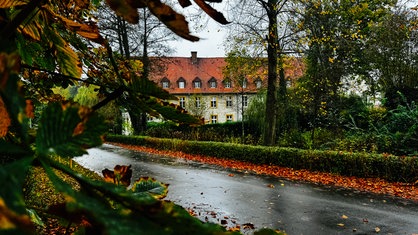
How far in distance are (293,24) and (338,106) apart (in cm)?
428

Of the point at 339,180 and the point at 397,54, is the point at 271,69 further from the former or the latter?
the point at 339,180

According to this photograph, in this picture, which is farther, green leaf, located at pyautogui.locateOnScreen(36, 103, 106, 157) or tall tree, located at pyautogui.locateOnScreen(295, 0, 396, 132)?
tall tree, located at pyautogui.locateOnScreen(295, 0, 396, 132)

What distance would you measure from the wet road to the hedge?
6.33 feet

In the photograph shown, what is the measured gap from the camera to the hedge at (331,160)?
8.87m

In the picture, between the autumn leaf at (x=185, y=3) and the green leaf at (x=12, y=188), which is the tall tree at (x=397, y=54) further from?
the green leaf at (x=12, y=188)

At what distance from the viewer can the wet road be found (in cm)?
534

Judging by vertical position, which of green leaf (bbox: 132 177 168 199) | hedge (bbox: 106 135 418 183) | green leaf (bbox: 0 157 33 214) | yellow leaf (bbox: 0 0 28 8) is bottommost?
hedge (bbox: 106 135 418 183)

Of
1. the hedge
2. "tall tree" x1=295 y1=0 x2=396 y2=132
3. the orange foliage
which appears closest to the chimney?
"tall tree" x1=295 y1=0 x2=396 y2=132

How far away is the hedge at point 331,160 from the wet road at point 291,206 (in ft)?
6.33

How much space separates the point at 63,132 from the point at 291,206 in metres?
6.73

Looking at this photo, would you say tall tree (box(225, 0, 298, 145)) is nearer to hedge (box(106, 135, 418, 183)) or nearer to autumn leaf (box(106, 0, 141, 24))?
hedge (box(106, 135, 418, 183))

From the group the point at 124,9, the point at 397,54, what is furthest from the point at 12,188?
the point at 397,54

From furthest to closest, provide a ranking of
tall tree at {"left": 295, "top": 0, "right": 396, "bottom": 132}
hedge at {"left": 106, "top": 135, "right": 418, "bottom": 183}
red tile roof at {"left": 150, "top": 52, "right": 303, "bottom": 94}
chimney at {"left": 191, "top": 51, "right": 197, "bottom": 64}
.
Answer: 1. chimney at {"left": 191, "top": 51, "right": 197, "bottom": 64}
2. red tile roof at {"left": 150, "top": 52, "right": 303, "bottom": 94}
3. tall tree at {"left": 295, "top": 0, "right": 396, "bottom": 132}
4. hedge at {"left": 106, "top": 135, "right": 418, "bottom": 183}

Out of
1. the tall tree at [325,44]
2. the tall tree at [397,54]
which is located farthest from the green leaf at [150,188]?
the tall tree at [397,54]
